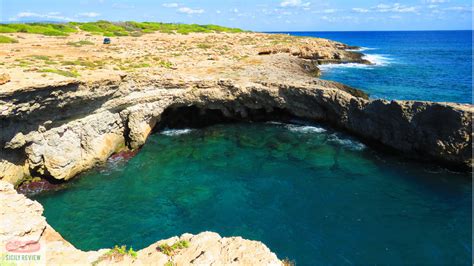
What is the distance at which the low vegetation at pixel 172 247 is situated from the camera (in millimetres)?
9281

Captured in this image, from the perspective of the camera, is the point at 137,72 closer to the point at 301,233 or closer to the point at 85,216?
the point at 85,216

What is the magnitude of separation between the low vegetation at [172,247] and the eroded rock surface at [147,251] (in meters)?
0.09

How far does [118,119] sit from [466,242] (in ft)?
80.6

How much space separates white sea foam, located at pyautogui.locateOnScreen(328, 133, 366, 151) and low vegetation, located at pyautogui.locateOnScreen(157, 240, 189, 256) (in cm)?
2124

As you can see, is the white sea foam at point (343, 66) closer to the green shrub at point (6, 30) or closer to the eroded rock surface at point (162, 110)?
the eroded rock surface at point (162, 110)

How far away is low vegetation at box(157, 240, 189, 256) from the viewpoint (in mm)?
9281

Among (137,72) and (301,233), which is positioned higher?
(137,72)

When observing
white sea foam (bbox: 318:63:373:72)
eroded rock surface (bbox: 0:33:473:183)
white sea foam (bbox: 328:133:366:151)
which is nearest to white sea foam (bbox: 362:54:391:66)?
white sea foam (bbox: 318:63:373:72)

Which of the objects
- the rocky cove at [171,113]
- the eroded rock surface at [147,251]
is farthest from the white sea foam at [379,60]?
the eroded rock surface at [147,251]

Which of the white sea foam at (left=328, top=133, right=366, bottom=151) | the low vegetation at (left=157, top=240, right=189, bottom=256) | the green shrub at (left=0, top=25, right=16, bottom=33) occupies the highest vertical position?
the green shrub at (left=0, top=25, right=16, bottom=33)

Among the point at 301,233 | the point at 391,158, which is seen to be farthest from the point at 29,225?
the point at 391,158

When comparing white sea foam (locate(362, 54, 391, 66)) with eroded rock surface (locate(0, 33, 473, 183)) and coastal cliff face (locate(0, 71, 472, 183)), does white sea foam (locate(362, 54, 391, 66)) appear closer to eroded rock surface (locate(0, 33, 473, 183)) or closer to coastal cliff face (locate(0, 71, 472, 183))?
eroded rock surface (locate(0, 33, 473, 183))

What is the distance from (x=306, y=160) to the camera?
2588 centimetres

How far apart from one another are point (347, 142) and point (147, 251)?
22871mm
